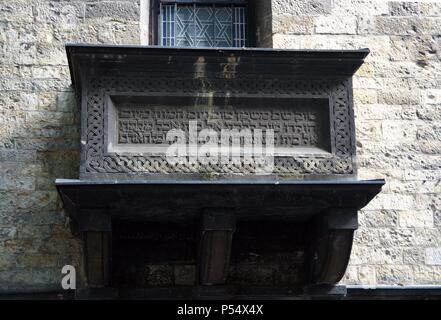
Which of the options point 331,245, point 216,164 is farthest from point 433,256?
point 216,164

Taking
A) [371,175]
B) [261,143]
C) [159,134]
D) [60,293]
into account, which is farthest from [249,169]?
[60,293]

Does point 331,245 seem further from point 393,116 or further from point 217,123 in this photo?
point 393,116

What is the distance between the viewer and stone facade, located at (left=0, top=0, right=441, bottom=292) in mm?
6719

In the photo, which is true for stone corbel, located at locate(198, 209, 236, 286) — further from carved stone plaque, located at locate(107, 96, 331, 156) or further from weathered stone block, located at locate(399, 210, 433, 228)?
weathered stone block, located at locate(399, 210, 433, 228)

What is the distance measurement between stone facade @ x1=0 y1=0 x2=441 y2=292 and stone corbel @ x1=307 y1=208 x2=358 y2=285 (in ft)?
1.19

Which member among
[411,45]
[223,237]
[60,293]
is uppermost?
[411,45]

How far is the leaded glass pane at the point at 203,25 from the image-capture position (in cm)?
764

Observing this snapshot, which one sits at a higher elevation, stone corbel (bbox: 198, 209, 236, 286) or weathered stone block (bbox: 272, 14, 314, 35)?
weathered stone block (bbox: 272, 14, 314, 35)

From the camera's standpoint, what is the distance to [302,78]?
6531 millimetres

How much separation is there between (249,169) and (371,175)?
1.24 metres

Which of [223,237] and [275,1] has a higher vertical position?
[275,1]

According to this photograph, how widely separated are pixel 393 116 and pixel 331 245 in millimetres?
1402

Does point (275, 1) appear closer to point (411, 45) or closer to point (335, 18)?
point (335, 18)

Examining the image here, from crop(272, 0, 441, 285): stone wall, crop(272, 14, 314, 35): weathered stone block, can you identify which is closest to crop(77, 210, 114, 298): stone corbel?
crop(272, 0, 441, 285): stone wall
